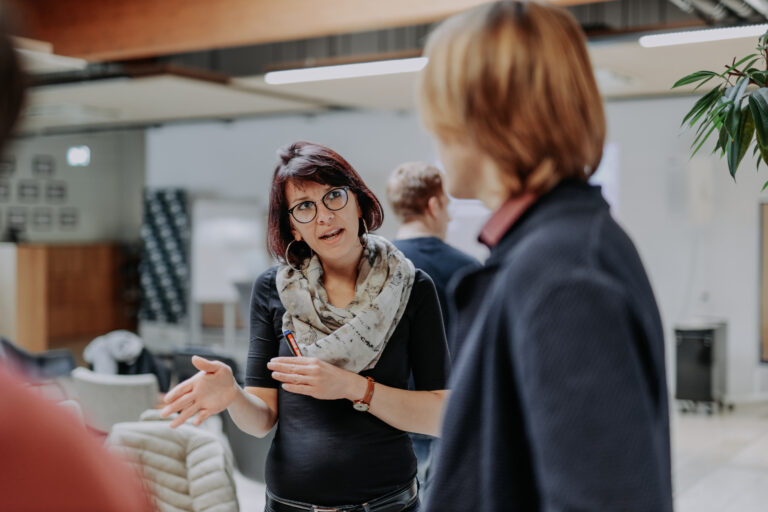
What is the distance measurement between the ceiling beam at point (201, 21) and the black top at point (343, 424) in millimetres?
3741

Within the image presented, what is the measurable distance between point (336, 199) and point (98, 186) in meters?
14.2

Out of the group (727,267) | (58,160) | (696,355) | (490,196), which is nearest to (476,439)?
(490,196)

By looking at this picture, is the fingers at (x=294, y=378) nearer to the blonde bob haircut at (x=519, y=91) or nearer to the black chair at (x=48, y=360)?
the blonde bob haircut at (x=519, y=91)

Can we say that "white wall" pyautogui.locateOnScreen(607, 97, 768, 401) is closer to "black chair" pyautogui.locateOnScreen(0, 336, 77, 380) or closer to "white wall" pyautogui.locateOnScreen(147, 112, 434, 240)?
"white wall" pyautogui.locateOnScreen(147, 112, 434, 240)

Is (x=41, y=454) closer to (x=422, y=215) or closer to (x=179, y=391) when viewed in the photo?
(x=179, y=391)

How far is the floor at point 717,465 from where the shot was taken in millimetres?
5305

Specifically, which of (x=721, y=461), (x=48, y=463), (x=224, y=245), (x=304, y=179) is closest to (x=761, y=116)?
(x=304, y=179)

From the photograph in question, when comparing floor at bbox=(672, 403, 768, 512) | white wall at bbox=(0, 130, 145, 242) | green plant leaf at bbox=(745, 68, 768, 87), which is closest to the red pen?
green plant leaf at bbox=(745, 68, 768, 87)

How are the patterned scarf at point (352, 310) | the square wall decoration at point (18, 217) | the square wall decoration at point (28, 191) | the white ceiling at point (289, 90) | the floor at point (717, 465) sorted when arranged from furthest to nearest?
1. the square wall decoration at point (28, 191)
2. the square wall decoration at point (18, 217)
3. the white ceiling at point (289, 90)
4. the floor at point (717, 465)
5. the patterned scarf at point (352, 310)

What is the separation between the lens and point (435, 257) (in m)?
3.13

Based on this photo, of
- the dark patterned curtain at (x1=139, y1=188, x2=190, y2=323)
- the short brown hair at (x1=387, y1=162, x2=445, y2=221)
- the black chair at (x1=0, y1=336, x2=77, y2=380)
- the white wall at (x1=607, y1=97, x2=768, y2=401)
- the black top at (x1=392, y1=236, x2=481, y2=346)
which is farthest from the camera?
the dark patterned curtain at (x1=139, y1=188, x2=190, y2=323)

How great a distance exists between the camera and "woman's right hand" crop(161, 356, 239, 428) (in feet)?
5.41

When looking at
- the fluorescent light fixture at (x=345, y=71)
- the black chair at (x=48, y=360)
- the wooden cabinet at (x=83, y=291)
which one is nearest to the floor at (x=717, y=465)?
the black chair at (x=48, y=360)

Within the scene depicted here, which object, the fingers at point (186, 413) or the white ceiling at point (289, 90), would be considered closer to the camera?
the fingers at point (186, 413)
